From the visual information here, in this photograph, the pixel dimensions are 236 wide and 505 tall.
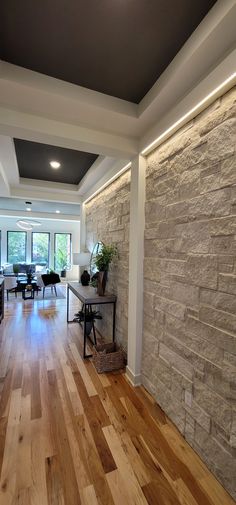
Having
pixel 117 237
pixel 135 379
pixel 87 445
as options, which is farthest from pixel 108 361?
pixel 117 237

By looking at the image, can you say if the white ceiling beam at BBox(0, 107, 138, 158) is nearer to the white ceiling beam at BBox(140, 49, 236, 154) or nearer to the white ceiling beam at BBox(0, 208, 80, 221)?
the white ceiling beam at BBox(140, 49, 236, 154)

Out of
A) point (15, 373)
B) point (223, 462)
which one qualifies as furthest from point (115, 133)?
point (15, 373)

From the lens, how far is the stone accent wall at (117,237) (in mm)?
2668

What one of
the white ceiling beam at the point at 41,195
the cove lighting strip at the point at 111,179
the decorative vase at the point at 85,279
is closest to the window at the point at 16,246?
the white ceiling beam at the point at 41,195

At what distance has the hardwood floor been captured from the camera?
4.10 feet

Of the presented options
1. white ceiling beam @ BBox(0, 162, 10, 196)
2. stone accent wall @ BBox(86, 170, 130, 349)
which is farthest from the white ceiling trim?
white ceiling beam @ BBox(0, 162, 10, 196)

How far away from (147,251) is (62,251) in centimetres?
794

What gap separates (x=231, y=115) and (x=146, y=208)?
1.04 metres

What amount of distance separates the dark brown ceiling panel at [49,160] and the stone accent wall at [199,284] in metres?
1.54

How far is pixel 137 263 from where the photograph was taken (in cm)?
218

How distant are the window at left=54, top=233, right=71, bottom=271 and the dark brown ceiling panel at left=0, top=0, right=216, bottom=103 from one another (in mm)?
8169

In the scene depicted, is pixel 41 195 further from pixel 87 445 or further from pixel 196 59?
pixel 87 445

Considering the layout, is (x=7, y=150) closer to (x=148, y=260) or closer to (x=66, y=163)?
(x=66, y=163)

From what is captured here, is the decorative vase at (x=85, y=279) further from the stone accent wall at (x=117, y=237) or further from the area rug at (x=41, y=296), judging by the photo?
the area rug at (x=41, y=296)
